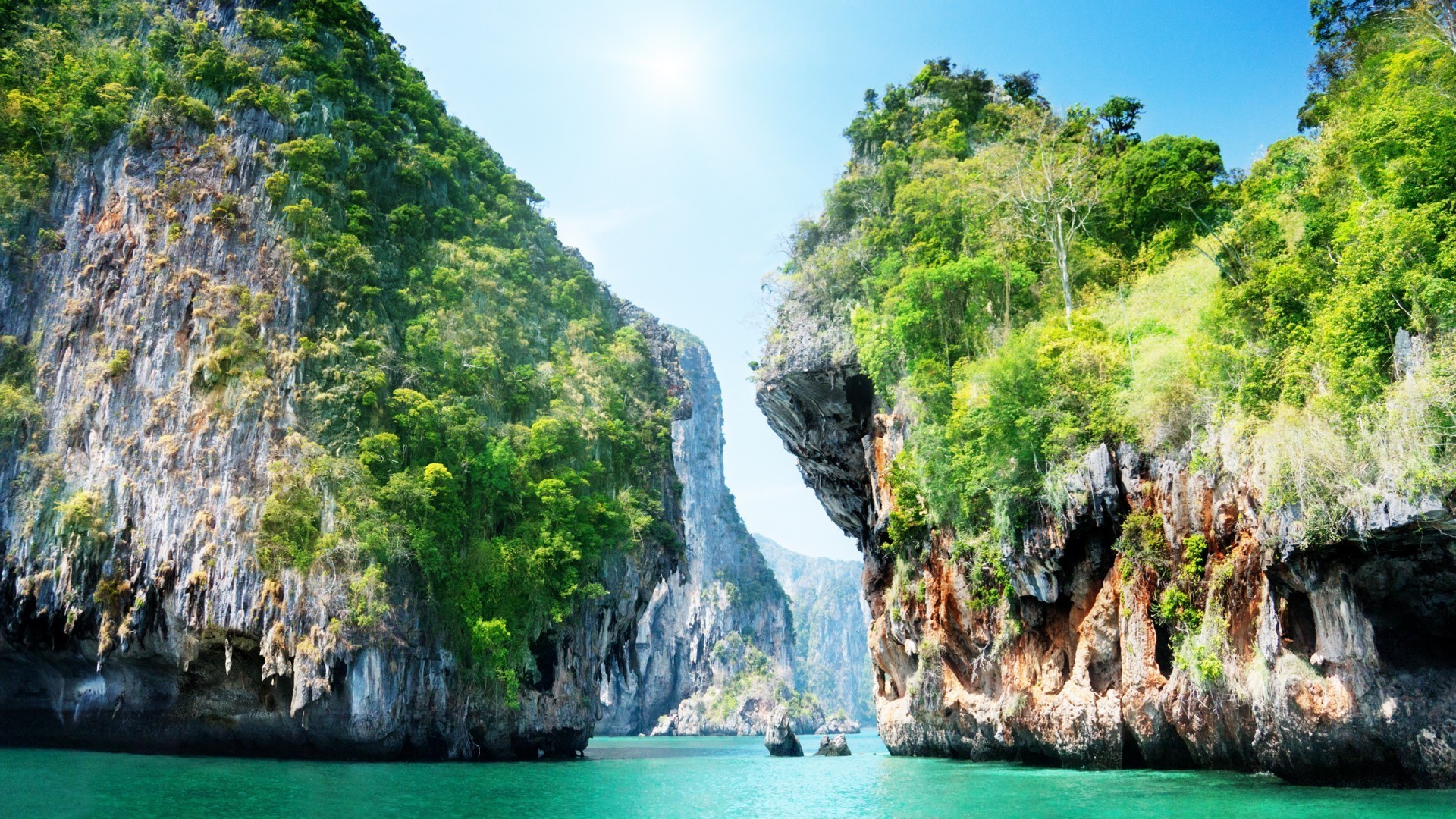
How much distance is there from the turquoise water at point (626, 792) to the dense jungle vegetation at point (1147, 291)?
3534 millimetres

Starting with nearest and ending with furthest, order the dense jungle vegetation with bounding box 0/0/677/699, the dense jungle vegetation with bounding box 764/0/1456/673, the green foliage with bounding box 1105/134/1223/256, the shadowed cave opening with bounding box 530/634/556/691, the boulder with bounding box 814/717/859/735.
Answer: the dense jungle vegetation with bounding box 764/0/1456/673
the green foliage with bounding box 1105/134/1223/256
the dense jungle vegetation with bounding box 0/0/677/699
the shadowed cave opening with bounding box 530/634/556/691
the boulder with bounding box 814/717/859/735

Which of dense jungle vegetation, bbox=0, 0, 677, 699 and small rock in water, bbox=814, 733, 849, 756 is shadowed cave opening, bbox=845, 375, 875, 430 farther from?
small rock in water, bbox=814, 733, 849, 756

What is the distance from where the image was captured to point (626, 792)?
19.7 m

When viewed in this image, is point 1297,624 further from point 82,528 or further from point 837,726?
point 837,726

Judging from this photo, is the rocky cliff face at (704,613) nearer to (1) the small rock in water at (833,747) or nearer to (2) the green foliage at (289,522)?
(1) the small rock in water at (833,747)

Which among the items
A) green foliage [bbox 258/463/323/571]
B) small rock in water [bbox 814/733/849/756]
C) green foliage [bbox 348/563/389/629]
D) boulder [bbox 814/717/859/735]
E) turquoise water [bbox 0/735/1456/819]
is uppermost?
green foliage [bbox 258/463/323/571]

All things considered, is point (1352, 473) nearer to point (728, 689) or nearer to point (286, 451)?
point (286, 451)

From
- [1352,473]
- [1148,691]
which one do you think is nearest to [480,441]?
[1148,691]

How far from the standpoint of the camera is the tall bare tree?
84.1 ft

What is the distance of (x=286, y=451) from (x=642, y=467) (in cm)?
1467

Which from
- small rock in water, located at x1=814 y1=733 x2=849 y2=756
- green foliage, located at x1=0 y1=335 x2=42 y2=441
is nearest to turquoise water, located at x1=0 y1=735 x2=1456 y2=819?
green foliage, located at x1=0 y1=335 x2=42 y2=441

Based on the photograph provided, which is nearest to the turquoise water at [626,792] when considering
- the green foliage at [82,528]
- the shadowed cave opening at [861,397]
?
the green foliage at [82,528]

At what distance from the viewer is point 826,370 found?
30.4 m

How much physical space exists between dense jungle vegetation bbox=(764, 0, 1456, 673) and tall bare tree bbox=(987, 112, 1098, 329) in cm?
11
